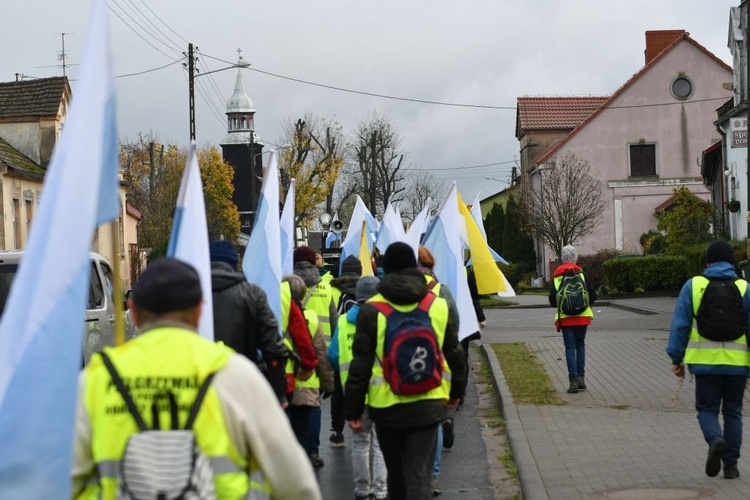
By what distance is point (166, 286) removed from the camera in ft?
12.4

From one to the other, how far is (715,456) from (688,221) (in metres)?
31.4

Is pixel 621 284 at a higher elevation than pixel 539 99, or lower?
lower

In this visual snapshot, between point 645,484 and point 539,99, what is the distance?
6103cm

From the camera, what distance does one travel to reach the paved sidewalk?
8836 mm

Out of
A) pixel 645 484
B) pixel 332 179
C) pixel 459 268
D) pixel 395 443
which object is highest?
pixel 332 179

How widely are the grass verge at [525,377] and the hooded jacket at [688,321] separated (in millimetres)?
4674

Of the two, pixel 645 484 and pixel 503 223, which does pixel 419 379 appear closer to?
pixel 645 484

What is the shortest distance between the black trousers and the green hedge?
35.3 meters

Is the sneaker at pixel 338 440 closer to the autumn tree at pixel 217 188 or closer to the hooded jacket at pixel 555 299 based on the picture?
the hooded jacket at pixel 555 299

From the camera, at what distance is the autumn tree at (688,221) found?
38.9 meters

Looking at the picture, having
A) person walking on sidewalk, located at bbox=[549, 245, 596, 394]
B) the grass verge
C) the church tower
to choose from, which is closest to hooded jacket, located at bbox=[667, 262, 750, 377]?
the grass verge

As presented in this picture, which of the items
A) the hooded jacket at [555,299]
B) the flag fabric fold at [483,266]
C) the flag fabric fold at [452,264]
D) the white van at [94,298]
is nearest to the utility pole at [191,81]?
the white van at [94,298]

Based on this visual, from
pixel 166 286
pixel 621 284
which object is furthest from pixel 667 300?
pixel 166 286

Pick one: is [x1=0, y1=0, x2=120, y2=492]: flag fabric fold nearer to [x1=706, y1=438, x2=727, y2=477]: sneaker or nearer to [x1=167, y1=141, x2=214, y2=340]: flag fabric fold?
[x1=167, y1=141, x2=214, y2=340]: flag fabric fold
